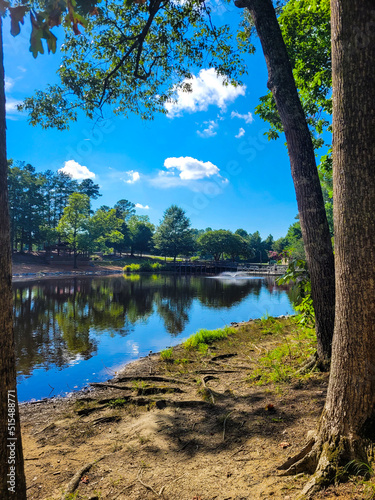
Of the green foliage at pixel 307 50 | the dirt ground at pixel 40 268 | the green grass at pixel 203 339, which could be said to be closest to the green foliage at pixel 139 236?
the dirt ground at pixel 40 268

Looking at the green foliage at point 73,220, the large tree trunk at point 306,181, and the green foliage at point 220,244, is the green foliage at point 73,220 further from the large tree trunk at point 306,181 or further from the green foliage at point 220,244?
the large tree trunk at point 306,181

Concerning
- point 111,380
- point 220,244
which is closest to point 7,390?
point 111,380

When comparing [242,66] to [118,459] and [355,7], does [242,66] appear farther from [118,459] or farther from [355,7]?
[118,459]

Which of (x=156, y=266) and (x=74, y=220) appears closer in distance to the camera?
(x=74, y=220)

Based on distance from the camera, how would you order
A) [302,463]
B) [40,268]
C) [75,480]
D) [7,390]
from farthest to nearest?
[40,268], [75,480], [302,463], [7,390]

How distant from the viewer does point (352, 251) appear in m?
2.13

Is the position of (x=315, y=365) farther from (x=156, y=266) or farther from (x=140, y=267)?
(x=156, y=266)

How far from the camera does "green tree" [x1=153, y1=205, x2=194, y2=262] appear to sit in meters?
65.8

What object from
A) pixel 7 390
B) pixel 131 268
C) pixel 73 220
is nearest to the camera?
pixel 7 390

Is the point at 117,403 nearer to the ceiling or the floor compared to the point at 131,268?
nearer to the floor

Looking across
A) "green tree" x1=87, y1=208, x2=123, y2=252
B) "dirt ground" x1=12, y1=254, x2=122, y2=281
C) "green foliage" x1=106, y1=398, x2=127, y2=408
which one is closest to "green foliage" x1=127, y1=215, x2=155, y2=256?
"green tree" x1=87, y1=208, x2=123, y2=252

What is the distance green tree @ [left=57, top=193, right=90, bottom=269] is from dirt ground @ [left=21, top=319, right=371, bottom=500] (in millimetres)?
44609

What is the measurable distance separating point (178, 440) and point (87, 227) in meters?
49.3

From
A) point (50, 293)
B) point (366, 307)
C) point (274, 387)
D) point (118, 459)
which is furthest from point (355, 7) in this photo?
point (50, 293)
